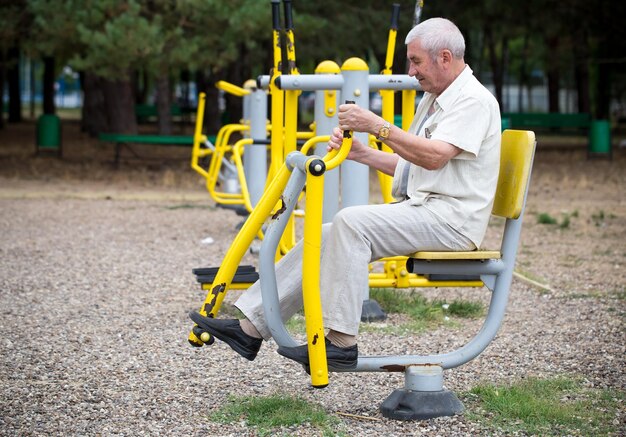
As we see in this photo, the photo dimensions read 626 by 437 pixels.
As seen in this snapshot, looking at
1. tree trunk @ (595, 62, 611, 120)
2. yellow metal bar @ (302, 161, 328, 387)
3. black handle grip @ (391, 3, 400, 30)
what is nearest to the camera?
yellow metal bar @ (302, 161, 328, 387)

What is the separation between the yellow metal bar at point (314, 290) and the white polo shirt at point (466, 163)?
45 cm

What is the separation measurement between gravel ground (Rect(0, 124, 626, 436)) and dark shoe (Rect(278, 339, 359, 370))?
23 centimetres

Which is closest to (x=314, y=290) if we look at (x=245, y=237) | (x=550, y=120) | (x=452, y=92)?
(x=245, y=237)

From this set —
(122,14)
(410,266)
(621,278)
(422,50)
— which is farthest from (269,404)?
(122,14)

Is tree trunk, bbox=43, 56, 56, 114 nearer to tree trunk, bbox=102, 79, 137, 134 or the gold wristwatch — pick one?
tree trunk, bbox=102, 79, 137, 134

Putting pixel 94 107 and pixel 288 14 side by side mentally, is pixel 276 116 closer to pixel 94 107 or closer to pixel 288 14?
pixel 288 14

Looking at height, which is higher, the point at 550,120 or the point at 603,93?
the point at 603,93

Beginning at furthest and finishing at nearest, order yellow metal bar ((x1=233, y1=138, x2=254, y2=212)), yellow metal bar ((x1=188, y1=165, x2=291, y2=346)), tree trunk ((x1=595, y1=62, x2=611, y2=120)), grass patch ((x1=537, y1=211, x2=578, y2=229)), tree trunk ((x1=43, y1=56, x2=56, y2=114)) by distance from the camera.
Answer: tree trunk ((x1=595, y1=62, x2=611, y2=120))
tree trunk ((x1=43, y1=56, x2=56, y2=114))
grass patch ((x1=537, y1=211, x2=578, y2=229))
yellow metal bar ((x1=233, y1=138, x2=254, y2=212))
yellow metal bar ((x1=188, y1=165, x2=291, y2=346))

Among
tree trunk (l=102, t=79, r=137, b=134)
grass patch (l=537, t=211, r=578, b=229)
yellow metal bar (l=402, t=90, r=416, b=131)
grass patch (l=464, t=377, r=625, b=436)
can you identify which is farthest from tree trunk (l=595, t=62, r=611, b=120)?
grass patch (l=464, t=377, r=625, b=436)

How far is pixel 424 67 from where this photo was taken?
12.3ft

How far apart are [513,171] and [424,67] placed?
511 millimetres

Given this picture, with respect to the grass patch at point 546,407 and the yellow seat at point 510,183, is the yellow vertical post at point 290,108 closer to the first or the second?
the yellow seat at point 510,183

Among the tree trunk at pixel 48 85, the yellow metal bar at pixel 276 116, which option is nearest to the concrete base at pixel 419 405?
the yellow metal bar at pixel 276 116

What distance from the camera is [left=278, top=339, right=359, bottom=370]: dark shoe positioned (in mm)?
3578
